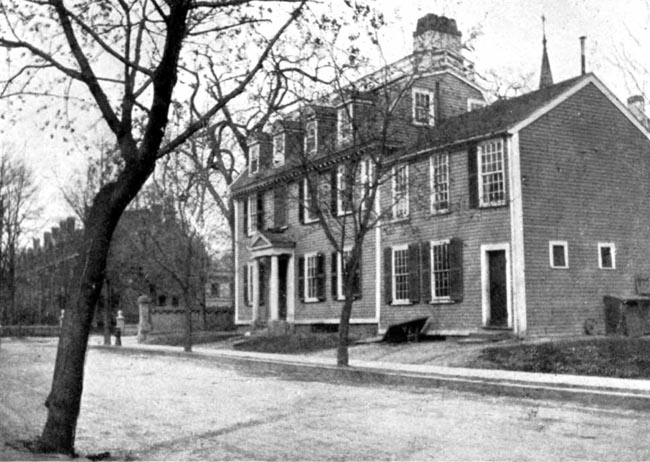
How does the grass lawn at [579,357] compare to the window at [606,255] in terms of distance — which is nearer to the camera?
the grass lawn at [579,357]

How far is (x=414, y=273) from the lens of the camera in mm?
25031

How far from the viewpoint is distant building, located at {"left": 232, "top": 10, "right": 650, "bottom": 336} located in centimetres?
2178

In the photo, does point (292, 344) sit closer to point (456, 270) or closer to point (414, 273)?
point (414, 273)

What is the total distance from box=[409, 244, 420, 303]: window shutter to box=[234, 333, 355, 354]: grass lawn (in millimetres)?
2715

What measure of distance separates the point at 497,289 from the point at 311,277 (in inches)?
410

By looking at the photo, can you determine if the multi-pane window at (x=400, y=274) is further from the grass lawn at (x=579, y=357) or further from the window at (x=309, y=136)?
the grass lawn at (x=579, y=357)

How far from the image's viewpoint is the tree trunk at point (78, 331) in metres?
7.66

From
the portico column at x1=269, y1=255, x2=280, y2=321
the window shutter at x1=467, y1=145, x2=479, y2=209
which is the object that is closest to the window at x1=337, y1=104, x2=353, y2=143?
the window shutter at x1=467, y1=145, x2=479, y2=209

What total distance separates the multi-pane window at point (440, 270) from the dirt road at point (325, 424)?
30.4 ft

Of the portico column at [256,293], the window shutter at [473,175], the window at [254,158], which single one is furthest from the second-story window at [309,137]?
the window at [254,158]

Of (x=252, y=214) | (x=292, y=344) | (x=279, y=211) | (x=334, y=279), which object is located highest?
(x=252, y=214)

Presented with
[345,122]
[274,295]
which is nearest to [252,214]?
[274,295]

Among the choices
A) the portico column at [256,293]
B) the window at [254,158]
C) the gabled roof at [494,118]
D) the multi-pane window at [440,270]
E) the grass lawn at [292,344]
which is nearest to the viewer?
the gabled roof at [494,118]

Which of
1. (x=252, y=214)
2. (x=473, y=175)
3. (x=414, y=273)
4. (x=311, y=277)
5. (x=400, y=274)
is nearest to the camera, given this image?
(x=473, y=175)
